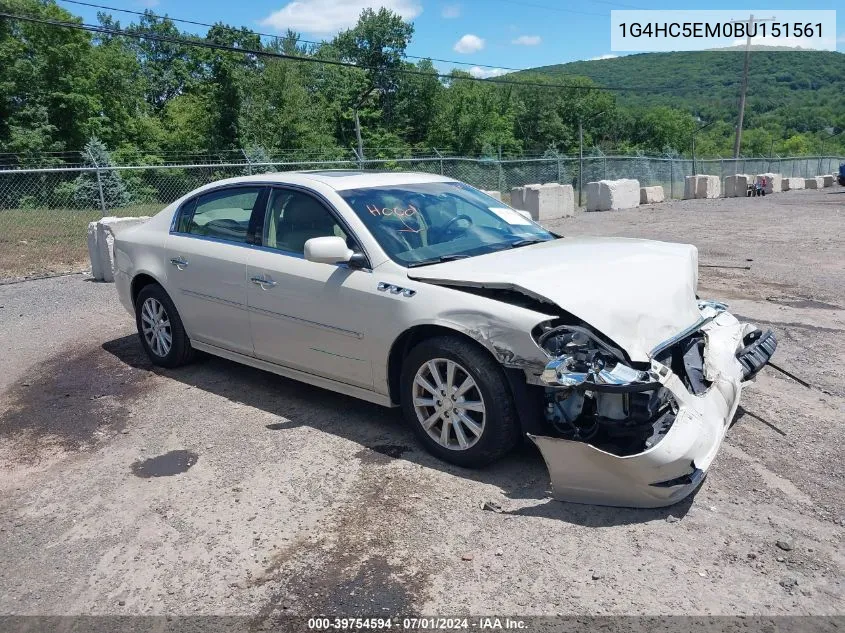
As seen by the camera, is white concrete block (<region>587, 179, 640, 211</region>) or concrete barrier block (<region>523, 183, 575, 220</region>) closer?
concrete barrier block (<region>523, 183, 575, 220</region>)

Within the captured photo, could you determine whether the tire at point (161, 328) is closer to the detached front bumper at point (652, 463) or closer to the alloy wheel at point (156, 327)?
the alloy wheel at point (156, 327)

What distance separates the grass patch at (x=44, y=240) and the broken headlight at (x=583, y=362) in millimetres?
10301

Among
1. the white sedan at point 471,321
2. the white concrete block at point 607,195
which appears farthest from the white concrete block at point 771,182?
the white sedan at point 471,321

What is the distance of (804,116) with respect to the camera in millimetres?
85938

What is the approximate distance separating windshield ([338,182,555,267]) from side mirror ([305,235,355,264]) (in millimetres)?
269

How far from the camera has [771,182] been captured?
32906 millimetres

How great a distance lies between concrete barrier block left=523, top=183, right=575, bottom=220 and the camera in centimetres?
1848

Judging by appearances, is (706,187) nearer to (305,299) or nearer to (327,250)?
(305,299)

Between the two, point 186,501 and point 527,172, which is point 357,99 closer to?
point 527,172

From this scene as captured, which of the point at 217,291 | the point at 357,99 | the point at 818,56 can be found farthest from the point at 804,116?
the point at 217,291

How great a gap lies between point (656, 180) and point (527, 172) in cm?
877

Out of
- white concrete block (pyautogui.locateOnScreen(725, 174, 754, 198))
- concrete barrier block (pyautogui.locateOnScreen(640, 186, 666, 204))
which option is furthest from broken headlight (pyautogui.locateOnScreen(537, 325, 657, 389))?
white concrete block (pyautogui.locateOnScreen(725, 174, 754, 198))

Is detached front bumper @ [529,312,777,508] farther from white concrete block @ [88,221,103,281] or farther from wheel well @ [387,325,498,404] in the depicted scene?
white concrete block @ [88,221,103,281]

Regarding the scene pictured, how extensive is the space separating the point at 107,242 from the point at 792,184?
37165 mm
